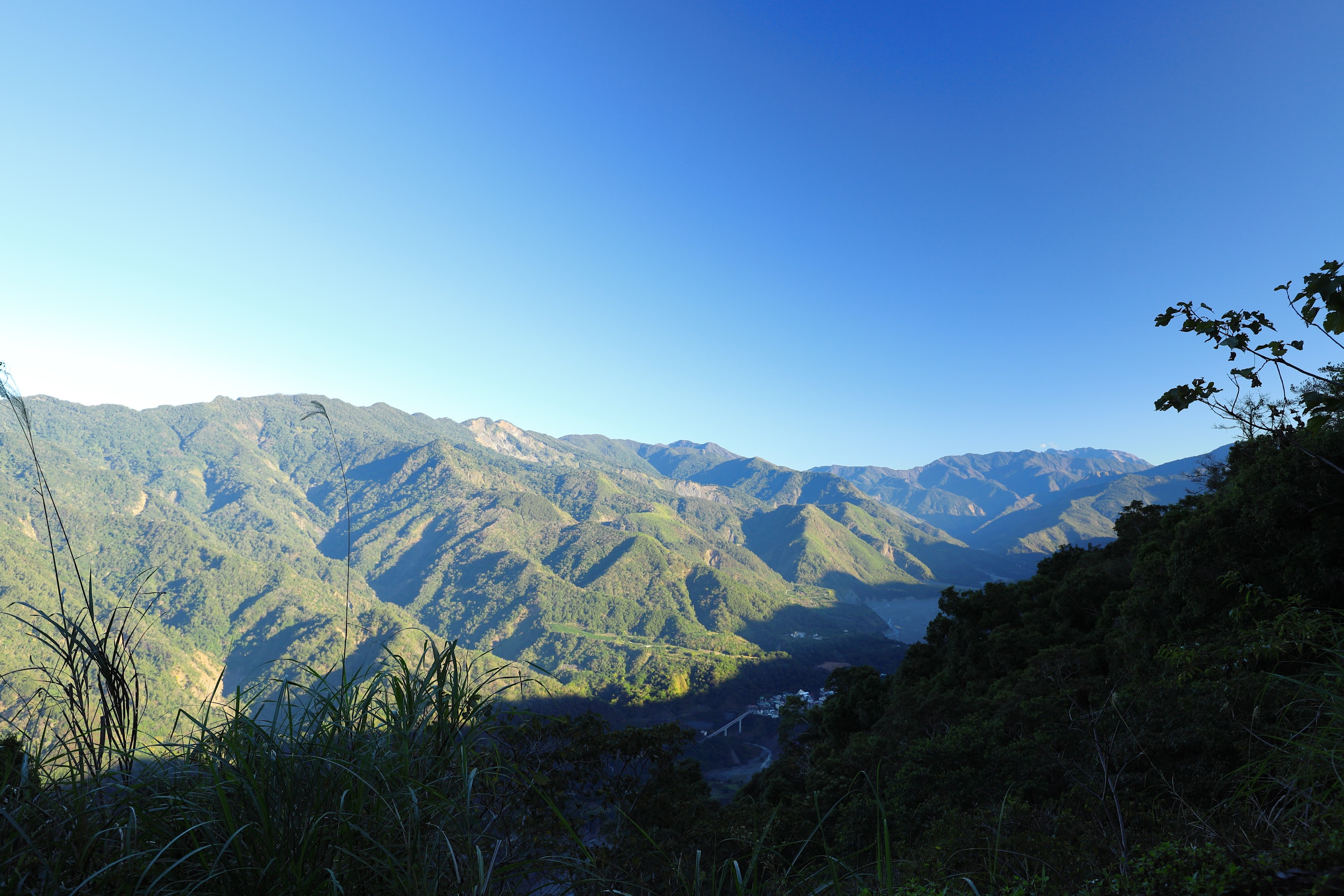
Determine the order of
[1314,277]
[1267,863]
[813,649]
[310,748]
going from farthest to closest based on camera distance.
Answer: [813,649]
[1314,277]
[310,748]
[1267,863]

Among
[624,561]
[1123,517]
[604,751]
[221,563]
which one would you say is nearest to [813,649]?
[624,561]

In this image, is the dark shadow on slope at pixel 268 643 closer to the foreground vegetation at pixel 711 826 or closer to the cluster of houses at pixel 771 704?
the cluster of houses at pixel 771 704

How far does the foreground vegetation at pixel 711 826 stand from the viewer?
1841 mm

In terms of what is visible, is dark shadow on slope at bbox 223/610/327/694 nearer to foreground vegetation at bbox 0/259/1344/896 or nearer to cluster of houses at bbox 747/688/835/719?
cluster of houses at bbox 747/688/835/719

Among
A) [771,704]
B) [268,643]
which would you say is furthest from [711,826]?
[268,643]

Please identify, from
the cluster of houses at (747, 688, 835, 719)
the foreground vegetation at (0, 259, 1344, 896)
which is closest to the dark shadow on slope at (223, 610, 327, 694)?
the cluster of houses at (747, 688, 835, 719)

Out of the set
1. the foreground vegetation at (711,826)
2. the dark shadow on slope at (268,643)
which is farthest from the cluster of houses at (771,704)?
the dark shadow on slope at (268,643)

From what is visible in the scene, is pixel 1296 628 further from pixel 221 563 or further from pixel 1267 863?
pixel 221 563

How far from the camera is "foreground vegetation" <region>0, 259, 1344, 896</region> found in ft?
6.04

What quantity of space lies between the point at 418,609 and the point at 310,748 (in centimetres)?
18766

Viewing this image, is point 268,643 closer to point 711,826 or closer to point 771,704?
point 771,704

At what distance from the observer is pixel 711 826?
37.8 feet

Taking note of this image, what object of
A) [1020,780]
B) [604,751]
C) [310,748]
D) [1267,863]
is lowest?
[604,751]

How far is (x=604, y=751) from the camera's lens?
41.3 ft
